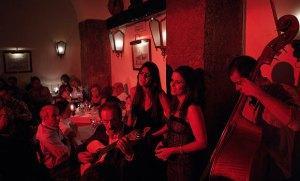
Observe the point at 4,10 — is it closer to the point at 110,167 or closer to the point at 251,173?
the point at 110,167

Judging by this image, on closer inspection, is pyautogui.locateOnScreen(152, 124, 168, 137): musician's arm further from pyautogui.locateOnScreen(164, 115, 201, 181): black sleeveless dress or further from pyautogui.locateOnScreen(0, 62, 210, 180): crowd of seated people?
pyautogui.locateOnScreen(164, 115, 201, 181): black sleeveless dress

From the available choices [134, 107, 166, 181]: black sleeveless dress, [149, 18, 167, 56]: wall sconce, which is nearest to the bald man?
[134, 107, 166, 181]: black sleeveless dress

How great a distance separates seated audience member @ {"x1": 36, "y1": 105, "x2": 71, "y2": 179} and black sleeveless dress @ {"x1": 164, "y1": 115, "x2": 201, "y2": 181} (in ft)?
3.31

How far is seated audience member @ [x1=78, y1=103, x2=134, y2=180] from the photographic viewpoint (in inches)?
78.8

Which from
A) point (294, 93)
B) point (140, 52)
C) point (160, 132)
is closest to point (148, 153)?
point (160, 132)

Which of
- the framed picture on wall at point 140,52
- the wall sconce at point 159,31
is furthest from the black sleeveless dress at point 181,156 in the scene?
the framed picture on wall at point 140,52

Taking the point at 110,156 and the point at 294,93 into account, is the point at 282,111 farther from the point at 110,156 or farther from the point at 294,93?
the point at 110,156

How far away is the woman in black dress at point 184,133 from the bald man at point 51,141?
0.94m

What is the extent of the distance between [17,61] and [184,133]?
7949 millimetres

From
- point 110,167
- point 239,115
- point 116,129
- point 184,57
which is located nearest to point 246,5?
point 184,57

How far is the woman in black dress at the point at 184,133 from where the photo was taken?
219 centimetres

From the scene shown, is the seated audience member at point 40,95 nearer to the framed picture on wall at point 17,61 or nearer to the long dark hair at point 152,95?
the framed picture on wall at point 17,61

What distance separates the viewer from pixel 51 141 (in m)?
2.66

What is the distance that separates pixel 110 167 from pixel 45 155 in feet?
3.02
